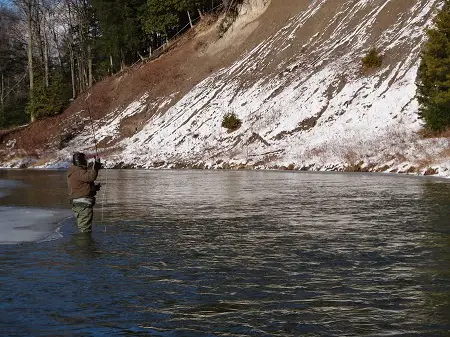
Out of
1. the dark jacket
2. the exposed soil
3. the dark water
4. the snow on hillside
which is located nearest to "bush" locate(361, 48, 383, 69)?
the snow on hillside

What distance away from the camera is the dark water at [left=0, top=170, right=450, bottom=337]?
6469 millimetres

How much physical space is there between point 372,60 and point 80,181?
35.8 metres

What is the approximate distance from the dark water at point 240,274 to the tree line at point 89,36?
50.1 m

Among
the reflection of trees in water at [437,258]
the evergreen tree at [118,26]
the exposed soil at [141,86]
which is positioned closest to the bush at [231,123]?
the exposed soil at [141,86]

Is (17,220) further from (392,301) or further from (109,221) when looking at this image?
(392,301)

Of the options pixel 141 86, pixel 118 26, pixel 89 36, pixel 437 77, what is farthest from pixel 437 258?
pixel 89 36

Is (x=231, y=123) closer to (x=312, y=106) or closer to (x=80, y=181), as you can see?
(x=312, y=106)

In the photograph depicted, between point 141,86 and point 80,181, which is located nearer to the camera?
point 80,181

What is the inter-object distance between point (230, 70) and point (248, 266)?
1909 inches

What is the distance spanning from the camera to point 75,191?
12.7 m

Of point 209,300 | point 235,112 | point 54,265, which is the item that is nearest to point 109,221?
point 54,265

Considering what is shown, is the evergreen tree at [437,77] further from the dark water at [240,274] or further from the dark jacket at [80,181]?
the dark jacket at [80,181]

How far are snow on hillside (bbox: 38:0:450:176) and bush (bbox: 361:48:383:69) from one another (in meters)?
0.54

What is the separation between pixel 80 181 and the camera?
12664 mm
